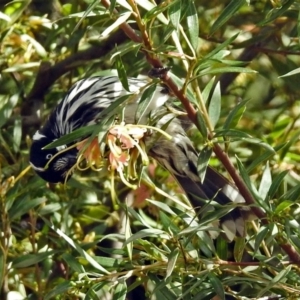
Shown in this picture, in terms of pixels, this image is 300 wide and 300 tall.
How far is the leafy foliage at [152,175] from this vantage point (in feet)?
5.37

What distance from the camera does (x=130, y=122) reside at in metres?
2.41

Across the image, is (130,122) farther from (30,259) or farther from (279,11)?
(279,11)

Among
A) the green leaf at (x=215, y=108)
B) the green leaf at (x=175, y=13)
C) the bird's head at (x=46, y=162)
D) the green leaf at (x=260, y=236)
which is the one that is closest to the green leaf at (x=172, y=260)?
the green leaf at (x=260, y=236)

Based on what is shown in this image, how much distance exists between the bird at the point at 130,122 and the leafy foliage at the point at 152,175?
4 cm

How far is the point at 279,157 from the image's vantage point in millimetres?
2381

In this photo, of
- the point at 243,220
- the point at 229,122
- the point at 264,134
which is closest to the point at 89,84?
the point at 264,134

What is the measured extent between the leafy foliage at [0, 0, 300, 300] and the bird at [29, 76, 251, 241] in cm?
4

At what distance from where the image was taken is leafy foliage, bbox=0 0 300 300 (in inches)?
64.4

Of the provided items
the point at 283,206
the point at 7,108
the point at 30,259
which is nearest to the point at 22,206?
the point at 30,259

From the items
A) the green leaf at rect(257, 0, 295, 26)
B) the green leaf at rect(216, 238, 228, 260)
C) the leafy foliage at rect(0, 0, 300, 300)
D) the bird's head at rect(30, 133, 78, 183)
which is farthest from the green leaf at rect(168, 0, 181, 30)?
the bird's head at rect(30, 133, 78, 183)

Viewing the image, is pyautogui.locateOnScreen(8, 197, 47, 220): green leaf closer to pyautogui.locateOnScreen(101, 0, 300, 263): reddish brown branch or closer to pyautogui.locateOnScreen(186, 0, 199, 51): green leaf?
pyautogui.locateOnScreen(101, 0, 300, 263): reddish brown branch

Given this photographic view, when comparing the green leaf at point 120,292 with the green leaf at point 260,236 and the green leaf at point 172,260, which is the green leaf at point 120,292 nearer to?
the green leaf at point 172,260

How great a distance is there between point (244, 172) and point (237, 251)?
24 centimetres

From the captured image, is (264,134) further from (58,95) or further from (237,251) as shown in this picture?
(237,251)
